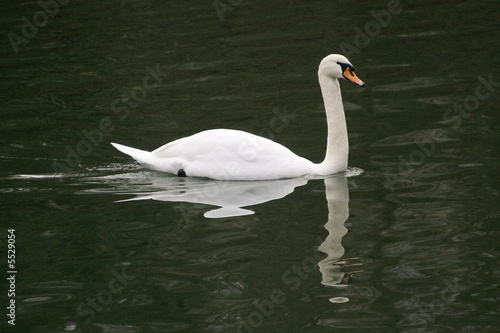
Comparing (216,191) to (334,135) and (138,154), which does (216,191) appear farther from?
(334,135)

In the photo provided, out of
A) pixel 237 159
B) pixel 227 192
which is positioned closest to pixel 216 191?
pixel 227 192

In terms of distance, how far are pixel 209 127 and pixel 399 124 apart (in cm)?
233

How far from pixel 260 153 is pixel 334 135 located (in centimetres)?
79

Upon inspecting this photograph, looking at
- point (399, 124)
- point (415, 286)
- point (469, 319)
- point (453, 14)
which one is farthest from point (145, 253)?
point (453, 14)

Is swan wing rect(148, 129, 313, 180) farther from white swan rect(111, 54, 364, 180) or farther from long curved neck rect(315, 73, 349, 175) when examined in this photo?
long curved neck rect(315, 73, 349, 175)

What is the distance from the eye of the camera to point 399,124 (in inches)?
447

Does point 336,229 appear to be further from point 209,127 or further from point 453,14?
point 453,14

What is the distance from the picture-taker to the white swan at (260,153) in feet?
31.5

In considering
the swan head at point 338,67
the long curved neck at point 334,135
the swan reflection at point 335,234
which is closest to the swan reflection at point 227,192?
the swan reflection at point 335,234

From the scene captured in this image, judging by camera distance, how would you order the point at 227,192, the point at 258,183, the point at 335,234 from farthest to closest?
1. the point at 258,183
2. the point at 227,192
3. the point at 335,234

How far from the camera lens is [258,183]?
31.4 feet

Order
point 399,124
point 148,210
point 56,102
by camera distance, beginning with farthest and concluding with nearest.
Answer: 1. point 56,102
2. point 399,124
3. point 148,210

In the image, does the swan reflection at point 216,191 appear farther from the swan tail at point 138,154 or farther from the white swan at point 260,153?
the swan tail at point 138,154

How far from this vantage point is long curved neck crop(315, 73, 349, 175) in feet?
31.9
